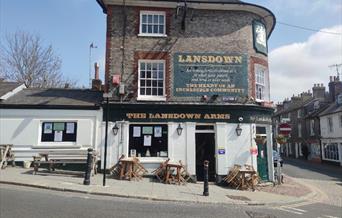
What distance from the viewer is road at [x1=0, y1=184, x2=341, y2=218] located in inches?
312

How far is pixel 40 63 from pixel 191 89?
21.1 m

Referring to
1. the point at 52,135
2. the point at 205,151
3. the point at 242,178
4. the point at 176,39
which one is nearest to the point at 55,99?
the point at 52,135

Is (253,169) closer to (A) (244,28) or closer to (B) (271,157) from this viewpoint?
(B) (271,157)

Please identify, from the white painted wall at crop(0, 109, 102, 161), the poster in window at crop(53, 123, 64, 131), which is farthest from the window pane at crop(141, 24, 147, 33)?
the poster in window at crop(53, 123, 64, 131)

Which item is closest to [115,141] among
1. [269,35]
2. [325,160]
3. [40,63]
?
[269,35]

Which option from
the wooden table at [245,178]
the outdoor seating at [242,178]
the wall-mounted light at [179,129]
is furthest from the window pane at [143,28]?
the wooden table at [245,178]

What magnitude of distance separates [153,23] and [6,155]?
30.2 feet

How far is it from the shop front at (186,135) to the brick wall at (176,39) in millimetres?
959

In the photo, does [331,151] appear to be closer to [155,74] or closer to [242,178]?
[242,178]

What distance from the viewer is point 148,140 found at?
52.4 feet

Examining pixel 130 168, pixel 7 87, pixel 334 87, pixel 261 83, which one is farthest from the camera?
pixel 334 87

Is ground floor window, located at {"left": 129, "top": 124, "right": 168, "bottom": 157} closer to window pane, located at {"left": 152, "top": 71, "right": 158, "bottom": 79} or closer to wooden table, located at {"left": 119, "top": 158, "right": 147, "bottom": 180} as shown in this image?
wooden table, located at {"left": 119, "top": 158, "right": 147, "bottom": 180}

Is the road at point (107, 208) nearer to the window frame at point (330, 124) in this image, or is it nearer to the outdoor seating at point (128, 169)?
the outdoor seating at point (128, 169)

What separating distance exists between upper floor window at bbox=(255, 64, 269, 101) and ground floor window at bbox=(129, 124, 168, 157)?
537 cm
